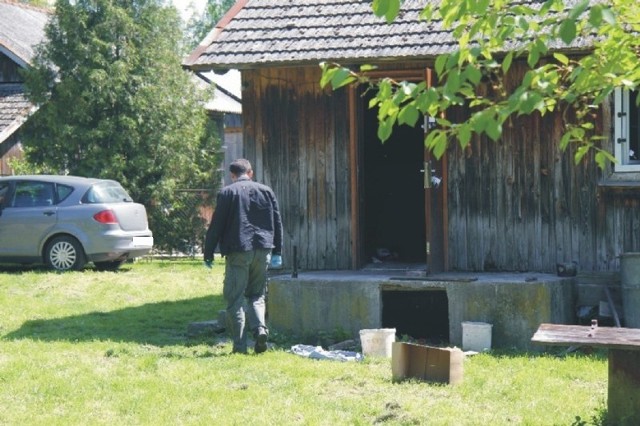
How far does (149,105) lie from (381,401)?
1530 cm

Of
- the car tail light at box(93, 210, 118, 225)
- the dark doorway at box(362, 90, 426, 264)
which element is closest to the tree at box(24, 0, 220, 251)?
the car tail light at box(93, 210, 118, 225)

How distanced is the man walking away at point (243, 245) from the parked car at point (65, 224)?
728cm

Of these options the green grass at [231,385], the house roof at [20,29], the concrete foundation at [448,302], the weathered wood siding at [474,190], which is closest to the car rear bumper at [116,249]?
the green grass at [231,385]

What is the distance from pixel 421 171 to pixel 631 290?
2754 millimetres

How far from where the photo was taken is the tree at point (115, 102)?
22.5 m

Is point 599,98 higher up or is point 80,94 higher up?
point 80,94

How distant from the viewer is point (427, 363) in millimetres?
9398

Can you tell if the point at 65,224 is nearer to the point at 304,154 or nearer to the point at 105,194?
the point at 105,194

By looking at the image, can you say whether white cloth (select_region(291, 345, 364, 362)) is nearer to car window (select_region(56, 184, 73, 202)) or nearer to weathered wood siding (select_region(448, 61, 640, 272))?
weathered wood siding (select_region(448, 61, 640, 272))

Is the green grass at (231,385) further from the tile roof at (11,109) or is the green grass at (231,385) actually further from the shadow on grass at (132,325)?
the tile roof at (11,109)

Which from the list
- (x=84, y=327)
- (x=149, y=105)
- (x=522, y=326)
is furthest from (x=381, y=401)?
(x=149, y=105)

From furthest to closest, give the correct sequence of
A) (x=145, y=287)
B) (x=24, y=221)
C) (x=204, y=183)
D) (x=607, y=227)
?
(x=204, y=183), (x=24, y=221), (x=145, y=287), (x=607, y=227)

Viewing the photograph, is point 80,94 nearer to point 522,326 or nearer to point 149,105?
point 149,105

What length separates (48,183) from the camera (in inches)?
728
